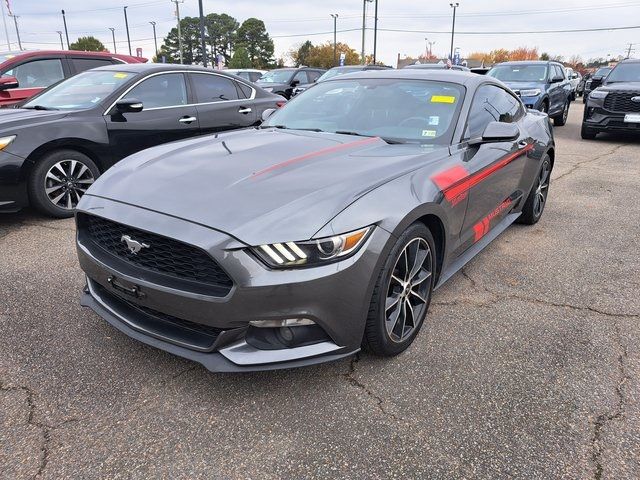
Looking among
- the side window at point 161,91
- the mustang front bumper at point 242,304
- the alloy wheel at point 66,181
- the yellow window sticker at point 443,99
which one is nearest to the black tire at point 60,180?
the alloy wheel at point 66,181

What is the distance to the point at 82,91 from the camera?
5309 millimetres

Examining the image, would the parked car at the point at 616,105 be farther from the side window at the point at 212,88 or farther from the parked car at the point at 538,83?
the side window at the point at 212,88

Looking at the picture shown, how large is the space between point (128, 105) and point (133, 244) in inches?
128

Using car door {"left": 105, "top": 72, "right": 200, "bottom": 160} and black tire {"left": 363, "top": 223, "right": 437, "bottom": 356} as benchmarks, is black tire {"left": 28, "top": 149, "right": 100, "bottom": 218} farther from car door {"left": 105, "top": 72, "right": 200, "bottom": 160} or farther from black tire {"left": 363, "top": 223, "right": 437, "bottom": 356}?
black tire {"left": 363, "top": 223, "right": 437, "bottom": 356}

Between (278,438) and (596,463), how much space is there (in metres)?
1.28

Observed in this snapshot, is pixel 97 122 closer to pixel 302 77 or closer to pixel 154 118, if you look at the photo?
pixel 154 118

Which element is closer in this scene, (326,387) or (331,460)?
(331,460)

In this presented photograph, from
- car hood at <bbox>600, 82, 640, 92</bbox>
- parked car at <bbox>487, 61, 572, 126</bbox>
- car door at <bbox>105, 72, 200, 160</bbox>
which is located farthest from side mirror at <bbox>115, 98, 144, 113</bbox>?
car hood at <bbox>600, 82, 640, 92</bbox>

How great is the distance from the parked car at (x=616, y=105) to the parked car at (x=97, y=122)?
766 centimetres

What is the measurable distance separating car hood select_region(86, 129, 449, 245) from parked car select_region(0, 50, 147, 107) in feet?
17.1

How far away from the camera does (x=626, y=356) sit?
8.87 feet

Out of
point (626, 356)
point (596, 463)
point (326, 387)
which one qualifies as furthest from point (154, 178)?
point (626, 356)

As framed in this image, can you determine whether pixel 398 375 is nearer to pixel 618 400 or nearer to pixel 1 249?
pixel 618 400

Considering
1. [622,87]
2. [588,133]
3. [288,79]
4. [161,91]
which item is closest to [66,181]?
[161,91]
